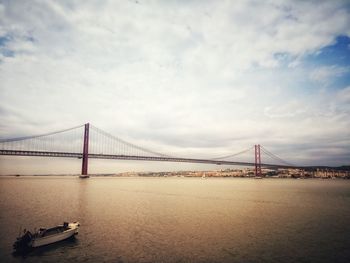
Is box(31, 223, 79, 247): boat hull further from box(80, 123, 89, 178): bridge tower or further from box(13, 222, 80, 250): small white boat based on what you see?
box(80, 123, 89, 178): bridge tower

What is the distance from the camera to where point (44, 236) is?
1602cm

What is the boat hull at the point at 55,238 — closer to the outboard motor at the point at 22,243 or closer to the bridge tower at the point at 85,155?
the outboard motor at the point at 22,243

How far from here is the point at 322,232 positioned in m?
19.5

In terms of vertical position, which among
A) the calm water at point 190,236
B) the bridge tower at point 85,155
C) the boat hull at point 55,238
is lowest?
the calm water at point 190,236

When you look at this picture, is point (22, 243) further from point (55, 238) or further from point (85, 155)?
point (85, 155)

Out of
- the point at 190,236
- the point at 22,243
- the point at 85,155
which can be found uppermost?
the point at 85,155

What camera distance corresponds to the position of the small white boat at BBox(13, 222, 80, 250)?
14.8 m

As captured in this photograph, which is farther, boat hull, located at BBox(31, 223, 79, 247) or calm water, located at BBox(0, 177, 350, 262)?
boat hull, located at BBox(31, 223, 79, 247)

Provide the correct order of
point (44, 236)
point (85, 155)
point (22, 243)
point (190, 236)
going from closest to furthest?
point (22, 243) → point (44, 236) → point (190, 236) → point (85, 155)

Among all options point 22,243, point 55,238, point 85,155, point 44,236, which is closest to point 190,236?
point 55,238

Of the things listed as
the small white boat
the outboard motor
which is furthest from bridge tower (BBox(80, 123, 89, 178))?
the outboard motor

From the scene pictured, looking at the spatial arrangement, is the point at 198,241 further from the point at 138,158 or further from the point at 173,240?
the point at 138,158

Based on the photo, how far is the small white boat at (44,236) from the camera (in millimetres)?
14758

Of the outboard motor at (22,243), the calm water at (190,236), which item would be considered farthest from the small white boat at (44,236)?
the calm water at (190,236)
